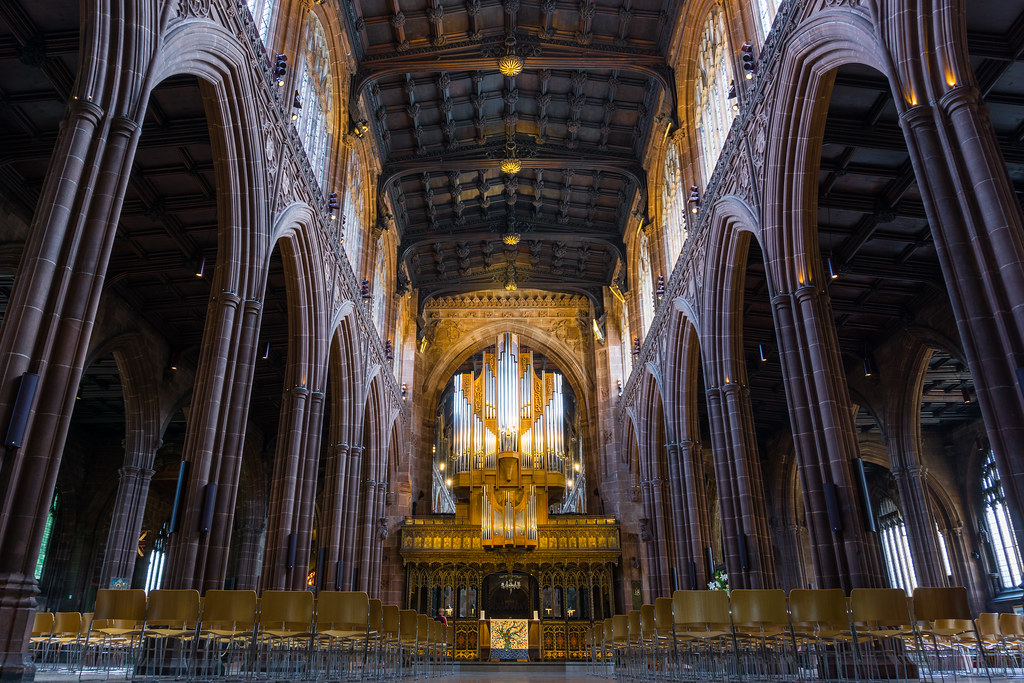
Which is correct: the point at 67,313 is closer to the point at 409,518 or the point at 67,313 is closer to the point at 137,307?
the point at 137,307

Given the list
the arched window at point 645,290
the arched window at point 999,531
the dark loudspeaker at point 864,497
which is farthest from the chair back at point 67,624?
the arched window at point 999,531

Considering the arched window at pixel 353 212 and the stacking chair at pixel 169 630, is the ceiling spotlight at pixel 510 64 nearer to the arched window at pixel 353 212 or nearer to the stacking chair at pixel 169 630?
the arched window at pixel 353 212

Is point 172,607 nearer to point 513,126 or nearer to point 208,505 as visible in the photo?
point 208,505

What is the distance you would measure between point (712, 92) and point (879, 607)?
14.6 metres

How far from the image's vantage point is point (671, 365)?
2120cm

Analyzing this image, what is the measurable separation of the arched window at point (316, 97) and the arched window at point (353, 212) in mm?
1607

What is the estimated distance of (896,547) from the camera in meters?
33.6

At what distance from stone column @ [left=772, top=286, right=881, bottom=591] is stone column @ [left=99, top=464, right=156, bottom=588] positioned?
19.3 m

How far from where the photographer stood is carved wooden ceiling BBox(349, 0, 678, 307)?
21094 millimetres

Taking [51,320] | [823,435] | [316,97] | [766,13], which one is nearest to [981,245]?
[823,435]

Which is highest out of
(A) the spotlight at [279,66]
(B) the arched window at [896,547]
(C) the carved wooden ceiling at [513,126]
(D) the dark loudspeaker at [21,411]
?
(C) the carved wooden ceiling at [513,126]

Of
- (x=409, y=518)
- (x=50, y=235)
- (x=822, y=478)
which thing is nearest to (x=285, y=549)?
(x=50, y=235)

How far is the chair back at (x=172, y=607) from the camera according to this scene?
793cm

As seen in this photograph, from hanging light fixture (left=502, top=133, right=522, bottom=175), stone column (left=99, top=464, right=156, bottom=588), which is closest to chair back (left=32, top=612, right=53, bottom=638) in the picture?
stone column (left=99, top=464, right=156, bottom=588)
